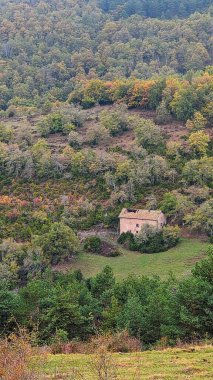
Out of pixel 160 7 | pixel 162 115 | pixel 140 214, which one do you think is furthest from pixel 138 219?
pixel 160 7

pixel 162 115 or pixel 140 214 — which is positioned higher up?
pixel 162 115

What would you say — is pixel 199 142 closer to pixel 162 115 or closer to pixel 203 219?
pixel 162 115

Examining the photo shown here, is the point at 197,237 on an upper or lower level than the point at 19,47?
lower

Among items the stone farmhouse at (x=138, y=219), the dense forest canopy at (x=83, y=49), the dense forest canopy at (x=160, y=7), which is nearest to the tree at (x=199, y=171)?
the stone farmhouse at (x=138, y=219)

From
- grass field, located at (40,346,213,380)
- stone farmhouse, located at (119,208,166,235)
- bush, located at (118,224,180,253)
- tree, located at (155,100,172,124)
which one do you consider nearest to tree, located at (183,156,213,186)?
stone farmhouse, located at (119,208,166,235)

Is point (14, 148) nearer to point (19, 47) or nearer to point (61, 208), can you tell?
point (61, 208)

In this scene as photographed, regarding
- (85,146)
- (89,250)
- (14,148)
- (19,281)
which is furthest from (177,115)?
(19,281)

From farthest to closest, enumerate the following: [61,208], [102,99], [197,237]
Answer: [102,99] → [61,208] → [197,237]
